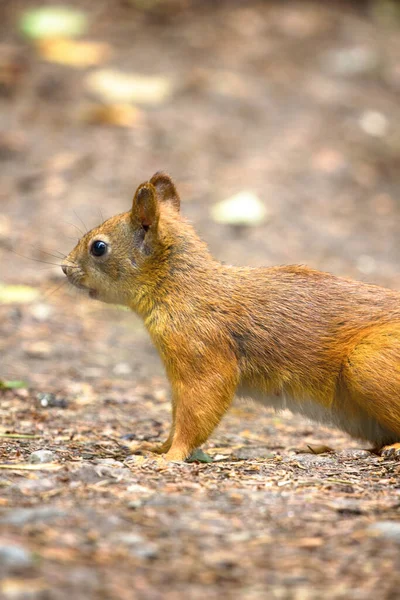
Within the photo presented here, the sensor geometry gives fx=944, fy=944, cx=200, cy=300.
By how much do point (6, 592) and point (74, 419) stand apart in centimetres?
378

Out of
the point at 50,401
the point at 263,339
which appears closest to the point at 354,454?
the point at 263,339

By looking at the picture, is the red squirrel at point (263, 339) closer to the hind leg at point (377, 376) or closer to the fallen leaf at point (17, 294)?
the hind leg at point (377, 376)

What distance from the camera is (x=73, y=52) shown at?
14117 millimetres

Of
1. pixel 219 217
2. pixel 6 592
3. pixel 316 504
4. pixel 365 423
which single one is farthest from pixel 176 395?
pixel 219 217

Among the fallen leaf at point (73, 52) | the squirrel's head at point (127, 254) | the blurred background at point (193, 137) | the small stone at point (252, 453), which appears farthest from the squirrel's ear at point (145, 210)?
the fallen leaf at point (73, 52)

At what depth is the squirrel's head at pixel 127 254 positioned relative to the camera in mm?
5949

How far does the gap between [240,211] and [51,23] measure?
215 inches

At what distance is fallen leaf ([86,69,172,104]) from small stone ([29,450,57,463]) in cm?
912

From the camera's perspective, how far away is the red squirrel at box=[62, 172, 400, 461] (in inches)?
210

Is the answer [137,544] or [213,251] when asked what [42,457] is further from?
[213,251]

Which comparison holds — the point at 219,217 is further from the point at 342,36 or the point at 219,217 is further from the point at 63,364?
the point at 342,36

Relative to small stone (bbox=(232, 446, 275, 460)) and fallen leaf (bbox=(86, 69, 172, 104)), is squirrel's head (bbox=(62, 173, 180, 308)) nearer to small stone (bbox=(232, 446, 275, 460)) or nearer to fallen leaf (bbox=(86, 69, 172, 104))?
small stone (bbox=(232, 446, 275, 460))

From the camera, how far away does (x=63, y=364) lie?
8195 millimetres

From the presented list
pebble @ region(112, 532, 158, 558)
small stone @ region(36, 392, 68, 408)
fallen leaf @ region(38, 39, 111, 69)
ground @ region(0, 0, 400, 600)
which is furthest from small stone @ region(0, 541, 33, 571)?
fallen leaf @ region(38, 39, 111, 69)
